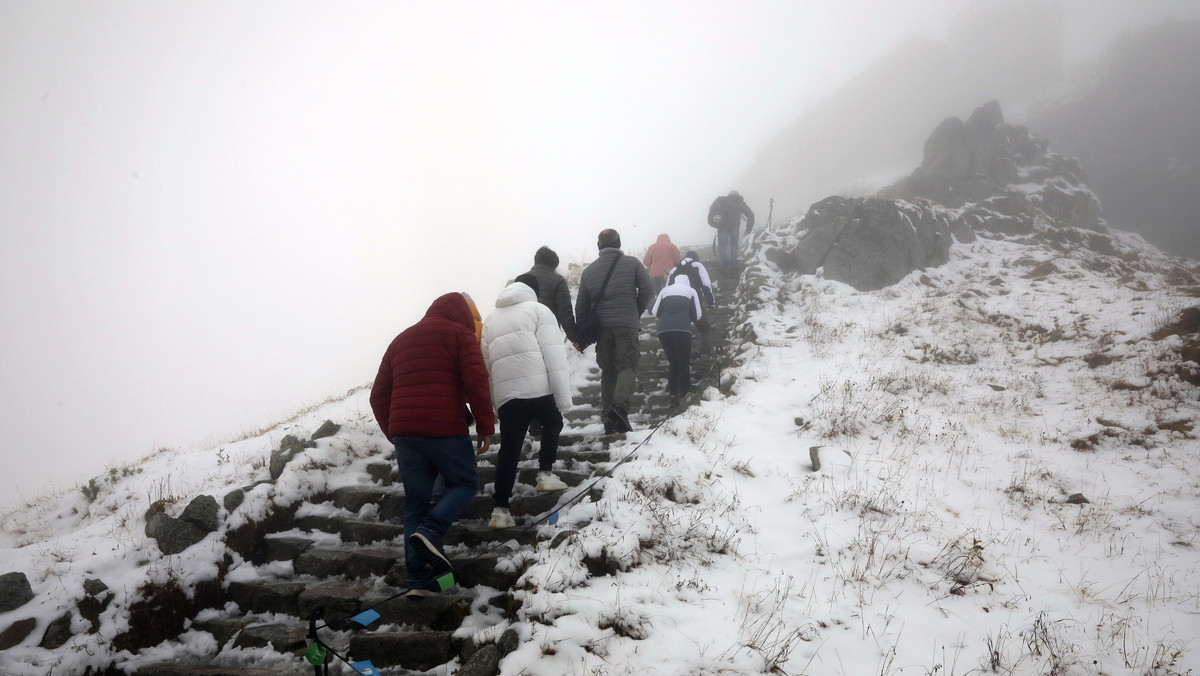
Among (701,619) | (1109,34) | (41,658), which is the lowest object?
(701,619)

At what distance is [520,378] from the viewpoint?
4273 mm

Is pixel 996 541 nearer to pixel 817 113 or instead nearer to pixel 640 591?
pixel 640 591

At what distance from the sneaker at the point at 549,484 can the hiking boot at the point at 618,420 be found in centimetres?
149

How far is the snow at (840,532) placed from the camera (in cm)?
290

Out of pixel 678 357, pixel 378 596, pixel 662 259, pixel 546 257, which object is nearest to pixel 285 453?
pixel 378 596

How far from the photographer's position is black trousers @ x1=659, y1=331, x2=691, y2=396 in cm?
710

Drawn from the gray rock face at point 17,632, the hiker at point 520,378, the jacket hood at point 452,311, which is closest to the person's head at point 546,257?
the hiker at point 520,378

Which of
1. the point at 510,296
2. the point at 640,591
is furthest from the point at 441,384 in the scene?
the point at 640,591

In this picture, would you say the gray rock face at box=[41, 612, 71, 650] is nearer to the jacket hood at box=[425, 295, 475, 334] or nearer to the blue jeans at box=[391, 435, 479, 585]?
the blue jeans at box=[391, 435, 479, 585]

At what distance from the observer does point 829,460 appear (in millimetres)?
5340

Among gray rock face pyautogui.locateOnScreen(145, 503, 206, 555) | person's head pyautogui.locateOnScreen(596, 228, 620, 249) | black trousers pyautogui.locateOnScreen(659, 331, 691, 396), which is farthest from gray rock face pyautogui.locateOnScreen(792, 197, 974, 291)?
gray rock face pyautogui.locateOnScreen(145, 503, 206, 555)

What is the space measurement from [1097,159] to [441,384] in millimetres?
33747

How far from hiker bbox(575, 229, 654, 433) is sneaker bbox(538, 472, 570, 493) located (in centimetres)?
151

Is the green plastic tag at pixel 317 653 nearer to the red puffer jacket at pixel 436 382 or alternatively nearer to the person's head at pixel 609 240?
the red puffer jacket at pixel 436 382
